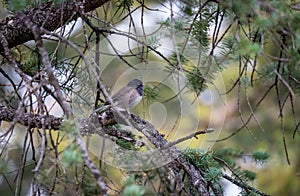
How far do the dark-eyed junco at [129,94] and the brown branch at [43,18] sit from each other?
0.50 feet

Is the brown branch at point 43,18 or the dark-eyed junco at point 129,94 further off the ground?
the brown branch at point 43,18

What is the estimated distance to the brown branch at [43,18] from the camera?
1.03 metres

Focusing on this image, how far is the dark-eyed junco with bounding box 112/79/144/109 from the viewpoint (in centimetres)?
97

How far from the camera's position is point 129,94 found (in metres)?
0.98

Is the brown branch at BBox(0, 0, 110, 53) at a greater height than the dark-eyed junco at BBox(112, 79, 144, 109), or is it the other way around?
the brown branch at BBox(0, 0, 110, 53)

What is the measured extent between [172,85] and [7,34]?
1.04ft

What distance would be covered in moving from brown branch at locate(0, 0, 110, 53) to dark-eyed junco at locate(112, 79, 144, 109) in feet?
0.50

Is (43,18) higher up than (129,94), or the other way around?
(43,18)

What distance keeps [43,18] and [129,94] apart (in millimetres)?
A: 217

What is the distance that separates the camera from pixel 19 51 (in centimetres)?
124

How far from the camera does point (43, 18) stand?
105 cm

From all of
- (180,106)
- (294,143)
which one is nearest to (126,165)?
(180,106)

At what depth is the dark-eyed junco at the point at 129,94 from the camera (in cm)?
97

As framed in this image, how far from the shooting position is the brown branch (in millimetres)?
1026
